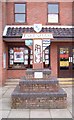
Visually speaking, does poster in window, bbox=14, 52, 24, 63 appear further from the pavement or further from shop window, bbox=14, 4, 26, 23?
the pavement

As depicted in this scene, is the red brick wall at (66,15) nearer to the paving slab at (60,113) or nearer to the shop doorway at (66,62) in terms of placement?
the shop doorway at (66,62)

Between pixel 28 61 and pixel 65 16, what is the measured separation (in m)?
4.31

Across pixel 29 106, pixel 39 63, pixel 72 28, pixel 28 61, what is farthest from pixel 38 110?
pixel 72 28

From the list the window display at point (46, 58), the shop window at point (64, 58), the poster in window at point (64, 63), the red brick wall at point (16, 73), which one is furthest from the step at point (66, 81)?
the red brick wall at point (16, 73)

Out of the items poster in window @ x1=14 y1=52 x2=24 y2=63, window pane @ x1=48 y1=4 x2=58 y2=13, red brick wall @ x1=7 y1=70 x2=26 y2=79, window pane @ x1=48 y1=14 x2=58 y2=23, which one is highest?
window pane @ x1=48 y1=4 x2=58 y2=13

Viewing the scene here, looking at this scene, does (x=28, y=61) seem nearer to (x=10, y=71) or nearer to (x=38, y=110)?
(x=10, y=71)

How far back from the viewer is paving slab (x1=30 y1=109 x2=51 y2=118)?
8125 mm

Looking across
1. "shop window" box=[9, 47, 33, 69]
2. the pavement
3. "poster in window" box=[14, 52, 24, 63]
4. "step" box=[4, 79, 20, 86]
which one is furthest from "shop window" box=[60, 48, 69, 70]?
the pavement

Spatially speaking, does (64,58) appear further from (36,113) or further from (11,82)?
(36,113)

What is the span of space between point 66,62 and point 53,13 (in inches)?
150

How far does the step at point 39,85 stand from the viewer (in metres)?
9.88

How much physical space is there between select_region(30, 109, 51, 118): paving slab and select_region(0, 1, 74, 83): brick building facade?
7.82 metres

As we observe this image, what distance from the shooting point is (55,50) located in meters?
17.6

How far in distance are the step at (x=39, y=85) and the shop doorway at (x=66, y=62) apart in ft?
25.7
